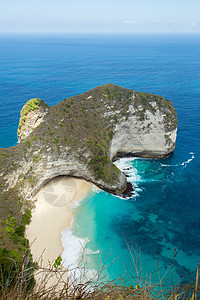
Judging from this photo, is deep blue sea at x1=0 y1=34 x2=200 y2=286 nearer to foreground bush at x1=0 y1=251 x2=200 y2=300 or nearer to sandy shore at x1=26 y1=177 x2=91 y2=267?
foreground bush at x1=0 y1=251 x2=200 y2=300

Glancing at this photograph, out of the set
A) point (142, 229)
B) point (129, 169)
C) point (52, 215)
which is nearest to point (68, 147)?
point (52, 215)

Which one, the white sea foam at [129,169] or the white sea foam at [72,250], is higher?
the white sea foam at [129,169]

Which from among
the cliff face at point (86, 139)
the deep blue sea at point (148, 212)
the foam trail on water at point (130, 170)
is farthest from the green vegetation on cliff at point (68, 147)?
the deep blue sea at point (148, 212)

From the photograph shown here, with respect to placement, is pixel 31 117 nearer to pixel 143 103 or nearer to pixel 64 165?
pixel 64 165

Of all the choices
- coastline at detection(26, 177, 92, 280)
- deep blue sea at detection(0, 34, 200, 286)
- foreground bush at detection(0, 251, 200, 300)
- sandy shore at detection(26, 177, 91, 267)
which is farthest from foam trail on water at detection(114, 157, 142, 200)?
foreground bush at detection(0, 251, 200, 300)

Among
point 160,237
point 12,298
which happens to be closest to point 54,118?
point 160,237

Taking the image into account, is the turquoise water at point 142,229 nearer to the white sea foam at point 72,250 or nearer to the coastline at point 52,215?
the white sea foam at point 72,250
